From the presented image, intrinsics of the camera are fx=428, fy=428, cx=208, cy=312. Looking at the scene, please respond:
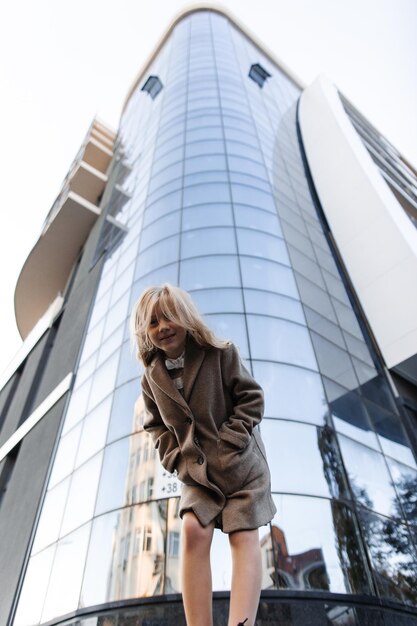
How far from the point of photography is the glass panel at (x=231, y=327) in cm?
865

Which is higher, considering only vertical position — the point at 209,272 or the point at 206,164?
the point at 206,164

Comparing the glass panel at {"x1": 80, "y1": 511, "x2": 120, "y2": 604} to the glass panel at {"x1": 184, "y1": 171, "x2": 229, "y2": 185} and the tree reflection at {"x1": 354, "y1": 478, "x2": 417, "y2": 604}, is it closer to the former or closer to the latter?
the tree reflection at {"x1": 354, "y1": 478, "x2": 417, "y2": 604}

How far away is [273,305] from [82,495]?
5469 millimetres

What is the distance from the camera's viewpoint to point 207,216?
1154 cm

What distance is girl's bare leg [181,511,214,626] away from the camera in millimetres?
1773

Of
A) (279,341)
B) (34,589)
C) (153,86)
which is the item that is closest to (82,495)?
(34,589)

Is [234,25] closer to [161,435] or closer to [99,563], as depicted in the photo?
[99,563]

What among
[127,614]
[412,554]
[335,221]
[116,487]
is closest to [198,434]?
[127,614]

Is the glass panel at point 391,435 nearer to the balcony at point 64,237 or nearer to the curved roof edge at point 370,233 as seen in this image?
the curved roof edge at point 370,233

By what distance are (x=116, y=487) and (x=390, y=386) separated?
7106mm

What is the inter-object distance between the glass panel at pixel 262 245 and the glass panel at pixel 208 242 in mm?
249

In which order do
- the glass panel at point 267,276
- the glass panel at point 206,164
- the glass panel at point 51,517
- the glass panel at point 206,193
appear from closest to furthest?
the glass panel at point 51,517, the glass panel at point 267,276, the glass panel at point 206,193, the glass panel at point 206,164

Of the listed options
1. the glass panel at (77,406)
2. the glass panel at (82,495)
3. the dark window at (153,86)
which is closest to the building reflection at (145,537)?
the glass panel at (82,495)

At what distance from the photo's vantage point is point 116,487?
24.4 ft
